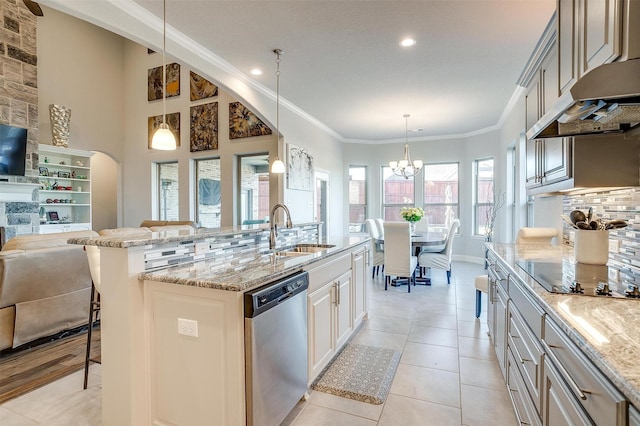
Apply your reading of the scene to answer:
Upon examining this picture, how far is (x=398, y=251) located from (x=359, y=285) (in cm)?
176

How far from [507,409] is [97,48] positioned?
371 inches

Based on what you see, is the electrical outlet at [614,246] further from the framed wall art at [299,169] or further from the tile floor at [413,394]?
the framed wall art at [299,169]

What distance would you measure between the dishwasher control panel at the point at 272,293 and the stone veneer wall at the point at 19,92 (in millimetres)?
5821

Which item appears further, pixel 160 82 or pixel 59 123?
pixel 160 82

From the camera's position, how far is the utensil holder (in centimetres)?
189

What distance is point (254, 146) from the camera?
6.07 m

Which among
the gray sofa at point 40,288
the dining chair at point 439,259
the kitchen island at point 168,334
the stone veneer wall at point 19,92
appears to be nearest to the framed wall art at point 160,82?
the stone veneer wall at point 19,92

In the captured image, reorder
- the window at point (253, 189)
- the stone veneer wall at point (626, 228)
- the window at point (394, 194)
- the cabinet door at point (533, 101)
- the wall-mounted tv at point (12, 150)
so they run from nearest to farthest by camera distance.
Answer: the stone veneer wall at point (626, 228)
the cabinet door at point (533, 101)
the wall-mounted tv at point (12, 150)
the window at point (253, 189)
the window at point (394, 194)

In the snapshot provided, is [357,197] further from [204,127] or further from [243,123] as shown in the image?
[204,127]

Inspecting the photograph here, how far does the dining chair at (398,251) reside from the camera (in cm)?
479

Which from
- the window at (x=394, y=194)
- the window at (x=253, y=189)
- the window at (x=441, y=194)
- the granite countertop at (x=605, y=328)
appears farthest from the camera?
the window at (x=394, y=194)

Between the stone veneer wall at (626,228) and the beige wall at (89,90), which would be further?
the beige wall at (89,90)

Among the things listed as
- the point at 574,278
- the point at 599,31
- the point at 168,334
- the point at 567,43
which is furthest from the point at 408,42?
the point at 168,334

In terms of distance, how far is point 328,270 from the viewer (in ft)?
8.13
